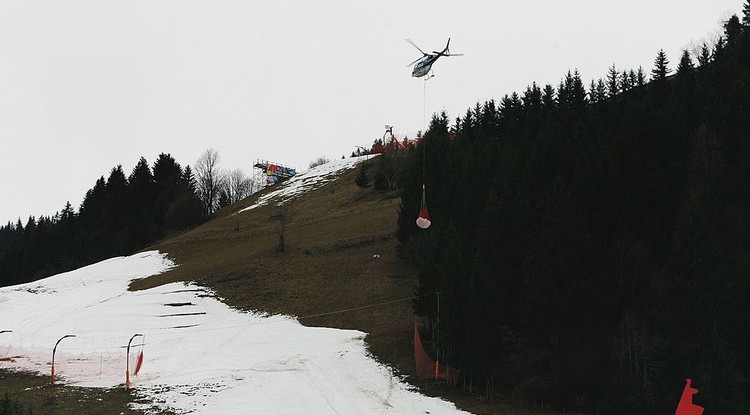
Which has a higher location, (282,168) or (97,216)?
(282,168)

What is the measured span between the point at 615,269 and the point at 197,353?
20.2 metres

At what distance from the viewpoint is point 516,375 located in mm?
21500

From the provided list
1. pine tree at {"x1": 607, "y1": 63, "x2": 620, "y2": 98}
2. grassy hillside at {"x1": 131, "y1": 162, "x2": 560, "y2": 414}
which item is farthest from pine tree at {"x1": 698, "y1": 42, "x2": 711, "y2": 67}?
grassy hillside at {"x1": 131, "y1": 162, "x2": 560, "y2": 414}

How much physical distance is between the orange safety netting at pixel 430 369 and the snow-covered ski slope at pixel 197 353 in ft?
4.65

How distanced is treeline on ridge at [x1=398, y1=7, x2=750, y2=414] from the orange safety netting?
664mm

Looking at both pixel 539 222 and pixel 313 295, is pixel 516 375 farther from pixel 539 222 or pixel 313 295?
pixel 313 295

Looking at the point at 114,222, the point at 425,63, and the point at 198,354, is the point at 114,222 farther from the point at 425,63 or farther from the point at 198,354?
the point at 425,63

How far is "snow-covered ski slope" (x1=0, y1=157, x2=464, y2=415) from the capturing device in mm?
19281

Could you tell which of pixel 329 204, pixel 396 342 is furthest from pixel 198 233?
pixel 396 342

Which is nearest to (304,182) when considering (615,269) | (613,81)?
(613,81)

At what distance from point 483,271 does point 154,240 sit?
63303mm

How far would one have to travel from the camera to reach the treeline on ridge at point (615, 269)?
17.4 meters

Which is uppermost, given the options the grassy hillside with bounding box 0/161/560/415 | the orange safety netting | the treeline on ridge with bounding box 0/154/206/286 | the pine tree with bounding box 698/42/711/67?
the pine tree with bounding box 698/42/711/67

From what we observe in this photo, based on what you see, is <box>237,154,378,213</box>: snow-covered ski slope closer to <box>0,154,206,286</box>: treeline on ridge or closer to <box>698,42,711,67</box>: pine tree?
<box>0,154,206,286</box>: treeline on ridge
